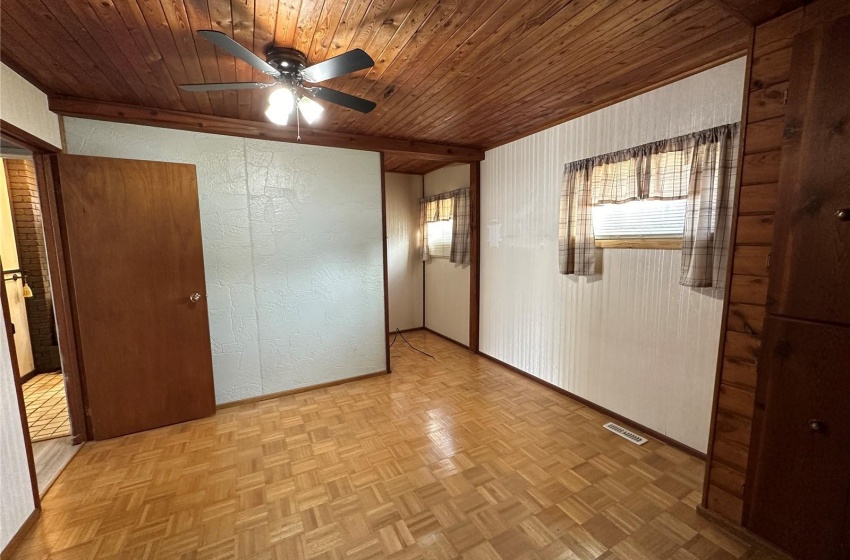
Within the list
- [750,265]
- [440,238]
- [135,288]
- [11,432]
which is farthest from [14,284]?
[750,265]

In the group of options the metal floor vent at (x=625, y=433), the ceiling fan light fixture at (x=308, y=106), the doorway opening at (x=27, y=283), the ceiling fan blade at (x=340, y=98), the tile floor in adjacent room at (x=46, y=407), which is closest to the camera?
the ceiling fan blade at (x=340, y=98)

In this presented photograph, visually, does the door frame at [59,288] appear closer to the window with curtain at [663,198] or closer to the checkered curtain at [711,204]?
the window with curtain at [663,198]

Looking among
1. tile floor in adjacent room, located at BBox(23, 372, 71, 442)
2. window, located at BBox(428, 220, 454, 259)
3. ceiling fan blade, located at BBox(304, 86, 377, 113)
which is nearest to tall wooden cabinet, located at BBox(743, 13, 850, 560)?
ceiling fan blade, located at BBox(304, 86, 377, 113)

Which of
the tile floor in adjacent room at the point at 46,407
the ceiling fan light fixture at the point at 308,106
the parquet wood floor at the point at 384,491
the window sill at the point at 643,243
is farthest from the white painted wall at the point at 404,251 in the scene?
the tile floor in adjacent room at the point at 46,407

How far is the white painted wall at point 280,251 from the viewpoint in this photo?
261 centimetres

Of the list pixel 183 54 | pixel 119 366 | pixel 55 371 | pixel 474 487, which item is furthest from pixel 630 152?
pixel 55 371

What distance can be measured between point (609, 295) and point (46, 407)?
15.3 ft

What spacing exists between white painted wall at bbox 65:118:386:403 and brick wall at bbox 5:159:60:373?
2031mm

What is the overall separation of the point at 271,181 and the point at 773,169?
122 inches

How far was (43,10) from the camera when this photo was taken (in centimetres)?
136

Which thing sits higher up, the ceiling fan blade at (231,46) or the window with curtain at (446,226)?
the ceiling fan blade at (231,46)

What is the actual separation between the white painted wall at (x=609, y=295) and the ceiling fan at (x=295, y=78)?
1.76 m

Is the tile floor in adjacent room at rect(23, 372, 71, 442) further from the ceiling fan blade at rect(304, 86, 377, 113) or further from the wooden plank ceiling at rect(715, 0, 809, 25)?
the wooden plank ceiling at rect(715, 0, 809, 25)

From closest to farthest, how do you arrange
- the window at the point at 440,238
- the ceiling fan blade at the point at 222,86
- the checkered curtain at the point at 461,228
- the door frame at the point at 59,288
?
1. the ceiling fan blade at the point at 222,86
2. the door frame at the point at 59,288
3. the checkered curtain at the point at 461,228
4. the window at the point at 440,238
